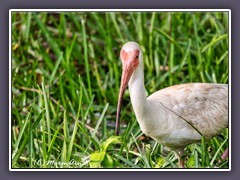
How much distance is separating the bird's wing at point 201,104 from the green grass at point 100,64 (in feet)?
0.37

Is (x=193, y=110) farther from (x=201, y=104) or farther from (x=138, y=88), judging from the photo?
(x=138, y=88)

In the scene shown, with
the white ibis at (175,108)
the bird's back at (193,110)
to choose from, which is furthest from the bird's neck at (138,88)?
the bird's back at (193,110)

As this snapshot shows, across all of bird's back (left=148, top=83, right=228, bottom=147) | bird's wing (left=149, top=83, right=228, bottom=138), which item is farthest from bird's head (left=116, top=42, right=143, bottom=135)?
bird's wing (left=149, top=83, right=228, bottom=138)

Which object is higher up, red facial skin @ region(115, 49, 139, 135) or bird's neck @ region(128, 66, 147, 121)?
red facial skin @ region(115, 49, 139, 135)

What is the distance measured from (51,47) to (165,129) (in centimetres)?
158

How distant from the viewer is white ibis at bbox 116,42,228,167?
5.64m

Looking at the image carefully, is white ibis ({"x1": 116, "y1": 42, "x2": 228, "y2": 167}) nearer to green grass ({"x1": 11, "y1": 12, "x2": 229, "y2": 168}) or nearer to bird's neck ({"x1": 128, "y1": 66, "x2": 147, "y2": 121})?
bird's neck ({"x1": 128, "y1": 66, "x2": 147, "y2": 121})

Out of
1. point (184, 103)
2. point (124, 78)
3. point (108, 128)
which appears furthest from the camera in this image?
point (108, 128)

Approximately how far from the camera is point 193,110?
6035 millimetres

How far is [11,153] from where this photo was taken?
565 cm

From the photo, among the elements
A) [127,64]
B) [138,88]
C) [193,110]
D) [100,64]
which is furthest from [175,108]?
[100,64]

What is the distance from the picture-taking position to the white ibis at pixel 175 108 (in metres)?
5.64
